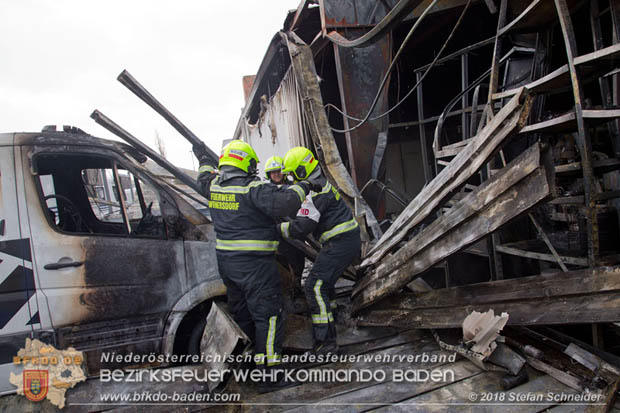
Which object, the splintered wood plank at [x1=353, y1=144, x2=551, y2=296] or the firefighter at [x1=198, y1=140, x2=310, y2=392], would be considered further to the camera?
the firefighter at [x1=198, y1=140, x2=310, y2=392]

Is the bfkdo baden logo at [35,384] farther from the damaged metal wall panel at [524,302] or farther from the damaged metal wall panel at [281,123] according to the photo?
the damaged metal wall panel at [281,123]

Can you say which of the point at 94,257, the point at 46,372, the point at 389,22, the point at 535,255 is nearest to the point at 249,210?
the point at 94,257

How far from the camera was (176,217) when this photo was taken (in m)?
2.78

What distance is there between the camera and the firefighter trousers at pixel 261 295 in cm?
248

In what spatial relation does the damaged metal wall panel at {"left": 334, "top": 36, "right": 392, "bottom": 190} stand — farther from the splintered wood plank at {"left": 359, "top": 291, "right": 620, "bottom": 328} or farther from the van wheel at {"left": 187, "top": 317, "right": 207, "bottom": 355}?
the van wheel at {"left": 187, "top": 317, "right": 207, "bottom": 355}

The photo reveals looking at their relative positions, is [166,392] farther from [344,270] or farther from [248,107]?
[248,107]

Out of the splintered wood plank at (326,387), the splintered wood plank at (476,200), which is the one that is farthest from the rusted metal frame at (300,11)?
the splintered wood plank at (326,387)

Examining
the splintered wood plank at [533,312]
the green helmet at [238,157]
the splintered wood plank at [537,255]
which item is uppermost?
the green helmet at [238,157]

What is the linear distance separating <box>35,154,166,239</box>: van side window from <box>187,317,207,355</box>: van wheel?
2.60 ft

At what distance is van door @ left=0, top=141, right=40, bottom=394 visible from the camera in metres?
2.31

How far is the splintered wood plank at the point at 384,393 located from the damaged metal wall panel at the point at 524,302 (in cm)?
33

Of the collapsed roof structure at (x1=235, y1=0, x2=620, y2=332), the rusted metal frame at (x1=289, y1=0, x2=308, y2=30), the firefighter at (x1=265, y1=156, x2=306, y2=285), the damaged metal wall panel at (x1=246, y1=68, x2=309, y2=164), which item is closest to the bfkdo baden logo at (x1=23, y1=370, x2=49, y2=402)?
the firefighter at (x1=265, y1=156, x2=306, y2=285)

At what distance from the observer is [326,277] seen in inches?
116

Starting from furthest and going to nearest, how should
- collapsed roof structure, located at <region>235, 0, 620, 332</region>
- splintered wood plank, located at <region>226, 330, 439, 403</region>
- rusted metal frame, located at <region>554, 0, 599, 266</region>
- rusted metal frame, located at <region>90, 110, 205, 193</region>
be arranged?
rusted metal frame, located at <region>90, 110, 205, 193</region> < splintered wood plank, located at <region>226, 330, 439, 403</region> < rusted metal frame, located at <region>554, 0, 599, 266</region> < collapsed roof structure, located at <region>235, 0, 620, 332</region>
